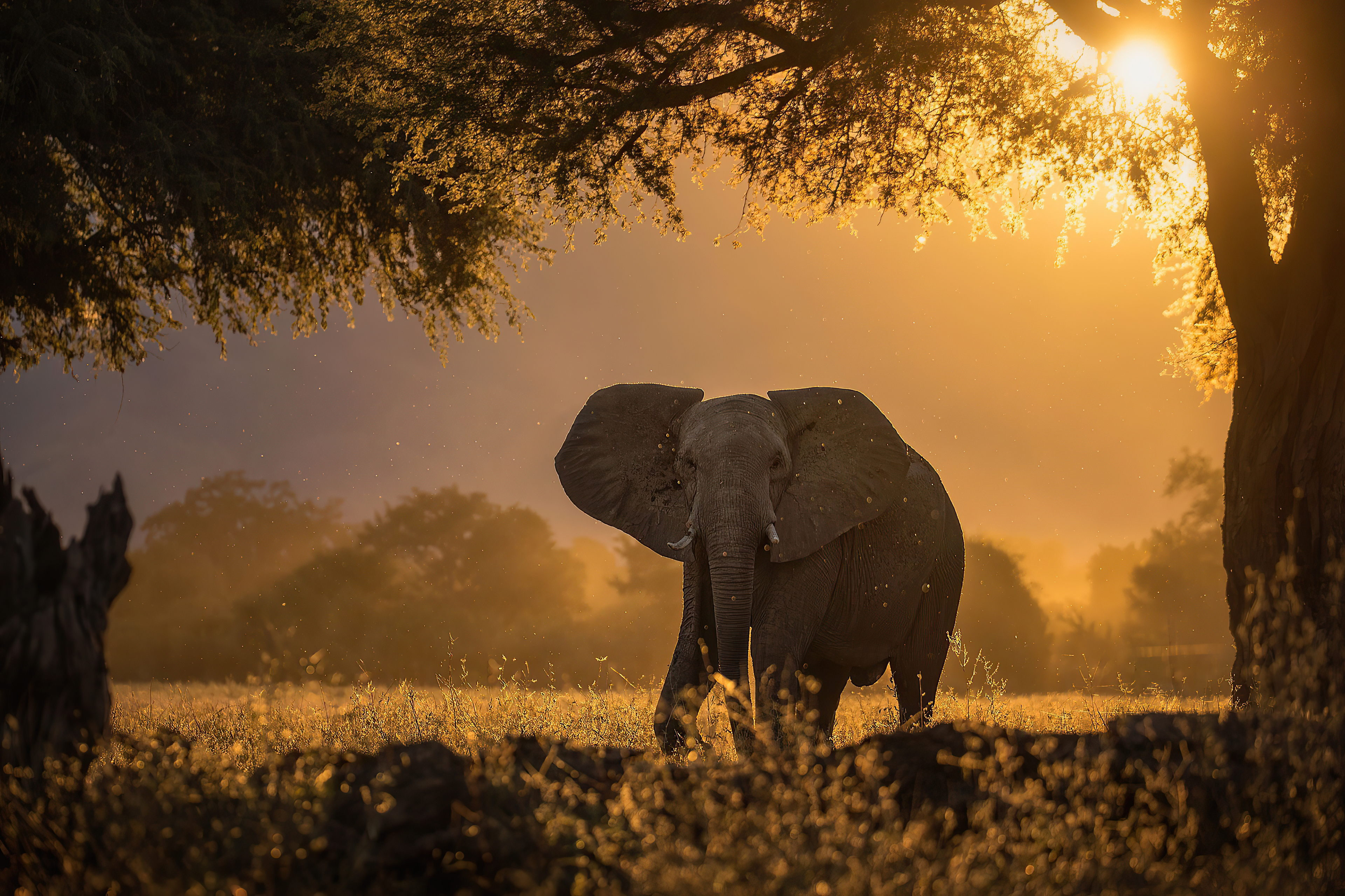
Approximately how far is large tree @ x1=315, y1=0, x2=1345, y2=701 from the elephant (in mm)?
3165

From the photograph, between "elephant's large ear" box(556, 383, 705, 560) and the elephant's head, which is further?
"elephant's large ear" box(556, 383, 705, 560)

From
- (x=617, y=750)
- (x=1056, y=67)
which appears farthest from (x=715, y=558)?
(x=1056, y=67)

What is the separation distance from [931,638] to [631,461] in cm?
452

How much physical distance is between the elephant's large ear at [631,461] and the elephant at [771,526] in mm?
14

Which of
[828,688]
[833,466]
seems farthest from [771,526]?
[828,688]

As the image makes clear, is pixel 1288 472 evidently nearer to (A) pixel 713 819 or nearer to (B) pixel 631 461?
(B) pixel 631 461

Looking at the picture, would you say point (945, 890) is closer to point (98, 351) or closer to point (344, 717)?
point (344, 717)

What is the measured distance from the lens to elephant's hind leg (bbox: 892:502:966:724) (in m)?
10.3

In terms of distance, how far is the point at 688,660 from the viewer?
7637mm

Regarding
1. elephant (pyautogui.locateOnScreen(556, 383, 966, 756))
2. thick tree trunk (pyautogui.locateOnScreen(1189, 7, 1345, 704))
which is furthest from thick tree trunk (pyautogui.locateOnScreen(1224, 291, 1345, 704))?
elephant (pyautogui.locateOnScreen(556, 383, 966, 756))

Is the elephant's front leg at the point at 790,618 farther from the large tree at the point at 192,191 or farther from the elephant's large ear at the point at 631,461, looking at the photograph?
the large tree at the point at 192,191

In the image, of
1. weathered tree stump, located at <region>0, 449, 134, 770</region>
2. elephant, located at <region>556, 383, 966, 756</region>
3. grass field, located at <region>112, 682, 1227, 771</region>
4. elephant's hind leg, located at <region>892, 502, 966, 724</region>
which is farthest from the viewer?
elephant's hind leg, located at <region>892, 502, 966, 724</region>

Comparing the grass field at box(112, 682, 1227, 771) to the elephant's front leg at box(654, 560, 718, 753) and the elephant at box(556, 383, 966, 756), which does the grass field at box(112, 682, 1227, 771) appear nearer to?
the elephant's front leg at box(654, 560, 718, 753)

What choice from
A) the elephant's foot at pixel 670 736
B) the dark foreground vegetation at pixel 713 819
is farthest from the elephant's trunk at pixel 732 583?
the dark foreground vegetation at pixel 713 819
